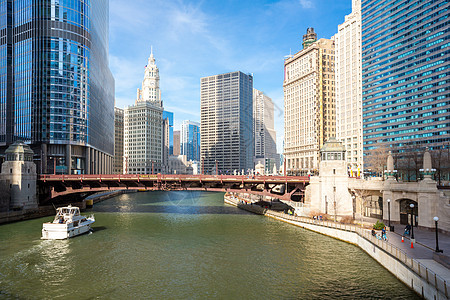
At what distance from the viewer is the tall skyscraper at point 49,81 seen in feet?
401

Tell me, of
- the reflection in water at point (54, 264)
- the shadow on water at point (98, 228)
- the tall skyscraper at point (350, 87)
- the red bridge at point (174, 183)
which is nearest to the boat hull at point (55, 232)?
the reflection in water at point (54, 264)

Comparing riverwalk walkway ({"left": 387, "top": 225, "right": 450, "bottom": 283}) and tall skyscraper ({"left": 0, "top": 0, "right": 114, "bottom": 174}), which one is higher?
tall skyscraper ({"left": 0, "top": 0, "right": 114, "bottom": 174})

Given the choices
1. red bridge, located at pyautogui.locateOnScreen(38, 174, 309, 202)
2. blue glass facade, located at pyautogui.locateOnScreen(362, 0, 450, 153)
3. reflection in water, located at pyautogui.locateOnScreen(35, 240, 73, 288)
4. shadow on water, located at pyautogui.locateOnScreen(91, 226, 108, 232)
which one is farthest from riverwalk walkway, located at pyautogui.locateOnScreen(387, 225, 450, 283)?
blue glass facade, located at pyautogui.locateOnScreen(362, 0, 450, 153)

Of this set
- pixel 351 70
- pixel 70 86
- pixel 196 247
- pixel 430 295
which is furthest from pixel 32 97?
pixel 351 70

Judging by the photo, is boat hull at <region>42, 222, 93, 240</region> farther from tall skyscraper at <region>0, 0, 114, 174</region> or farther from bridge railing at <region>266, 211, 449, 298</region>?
tall skyscraper at <region>0, 0, 114, 174</region>

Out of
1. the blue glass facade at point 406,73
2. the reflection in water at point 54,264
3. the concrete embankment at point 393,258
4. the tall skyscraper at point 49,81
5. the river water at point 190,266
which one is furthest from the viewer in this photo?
the blue glass facade at point 406,73

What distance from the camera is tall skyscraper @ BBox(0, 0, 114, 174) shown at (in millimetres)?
122312

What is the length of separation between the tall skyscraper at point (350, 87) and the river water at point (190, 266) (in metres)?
123

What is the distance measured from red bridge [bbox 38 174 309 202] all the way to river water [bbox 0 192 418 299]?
1292 centimetres

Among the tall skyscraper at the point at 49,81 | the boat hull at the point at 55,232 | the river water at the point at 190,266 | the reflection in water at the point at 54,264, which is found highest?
the tall skyscraper at the point at 49,81

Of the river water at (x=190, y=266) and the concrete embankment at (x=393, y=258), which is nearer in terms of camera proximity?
the concrete embankment at (x=393, y=258)

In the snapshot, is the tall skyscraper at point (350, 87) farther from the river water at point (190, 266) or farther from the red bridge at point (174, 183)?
the river water at point (190, 266)

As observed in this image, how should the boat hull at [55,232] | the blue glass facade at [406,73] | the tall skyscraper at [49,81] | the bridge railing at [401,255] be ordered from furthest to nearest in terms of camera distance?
the blue glass facade at [406,73] < the tall skyscraper at [49,81] < the boat hull at [55,232] < the bridge railing at [401,255]

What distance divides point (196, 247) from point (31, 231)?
113 feet
